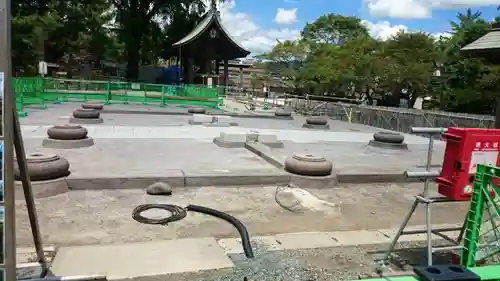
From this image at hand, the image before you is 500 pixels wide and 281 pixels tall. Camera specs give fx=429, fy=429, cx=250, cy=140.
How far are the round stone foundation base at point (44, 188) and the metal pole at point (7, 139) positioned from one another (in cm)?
391

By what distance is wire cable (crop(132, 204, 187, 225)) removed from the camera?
550cm

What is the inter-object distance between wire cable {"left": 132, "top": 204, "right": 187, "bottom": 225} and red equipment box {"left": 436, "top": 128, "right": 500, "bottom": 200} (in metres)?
3.33

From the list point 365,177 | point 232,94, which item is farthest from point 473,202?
point 232,94

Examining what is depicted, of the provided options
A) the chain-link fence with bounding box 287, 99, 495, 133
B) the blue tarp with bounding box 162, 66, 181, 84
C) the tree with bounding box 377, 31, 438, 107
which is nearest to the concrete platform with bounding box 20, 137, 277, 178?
the chain-link fence with bounding box 287, 99, 495, 133

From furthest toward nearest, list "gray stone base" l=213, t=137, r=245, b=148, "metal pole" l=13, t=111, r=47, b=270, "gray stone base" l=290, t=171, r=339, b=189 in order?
1. "gray stone base" l=213, t=137, r=245, b=148
2. "gray stone base" l=290, t=171, r=339, b=189
3. "metal pole" l=13, t=111, r=47, b=270

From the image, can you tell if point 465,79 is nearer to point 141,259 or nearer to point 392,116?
→ point 392,116

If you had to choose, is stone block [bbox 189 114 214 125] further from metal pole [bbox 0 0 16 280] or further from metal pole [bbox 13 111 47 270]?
metal pole [bbox 0 0 16 280]

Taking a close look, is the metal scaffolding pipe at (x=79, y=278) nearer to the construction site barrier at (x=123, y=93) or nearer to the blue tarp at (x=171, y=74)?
the construction site barrier at (x=123, y=93)

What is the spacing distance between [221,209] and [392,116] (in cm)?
1967

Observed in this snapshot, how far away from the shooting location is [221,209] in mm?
A: 6254

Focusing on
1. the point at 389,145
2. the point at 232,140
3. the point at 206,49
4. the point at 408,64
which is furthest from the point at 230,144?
the point at 206,49

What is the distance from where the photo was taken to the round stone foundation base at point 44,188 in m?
6.27

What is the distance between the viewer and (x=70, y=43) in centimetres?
3444

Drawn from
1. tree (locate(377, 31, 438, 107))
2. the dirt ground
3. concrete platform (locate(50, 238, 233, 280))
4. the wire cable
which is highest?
tree (locate(377, 31, 438, 107))
